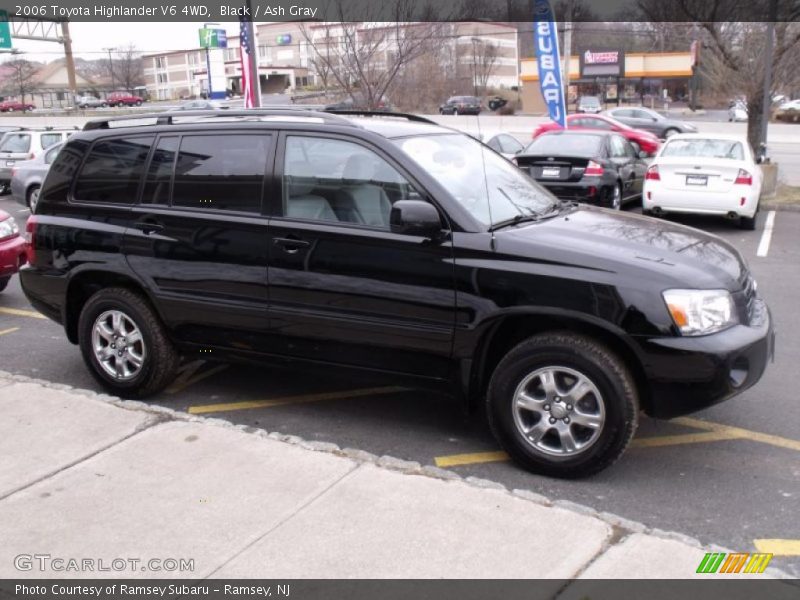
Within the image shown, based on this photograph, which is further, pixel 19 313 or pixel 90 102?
pixel 90 102

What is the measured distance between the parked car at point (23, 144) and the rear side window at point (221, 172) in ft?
52.4

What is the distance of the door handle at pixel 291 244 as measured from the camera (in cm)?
475

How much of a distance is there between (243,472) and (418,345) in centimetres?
116

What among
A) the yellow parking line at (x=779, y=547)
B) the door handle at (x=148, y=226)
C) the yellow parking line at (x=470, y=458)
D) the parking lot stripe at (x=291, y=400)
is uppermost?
the door handle at (x=148, y=226)

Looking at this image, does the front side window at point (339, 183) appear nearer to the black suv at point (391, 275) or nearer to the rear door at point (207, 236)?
the black suv at point (391, 275)

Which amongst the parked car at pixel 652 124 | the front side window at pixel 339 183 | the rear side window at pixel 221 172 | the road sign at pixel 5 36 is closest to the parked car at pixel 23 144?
the rear side window at pixel 221 172

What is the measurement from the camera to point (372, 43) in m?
17.8

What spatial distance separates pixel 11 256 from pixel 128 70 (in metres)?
77.0

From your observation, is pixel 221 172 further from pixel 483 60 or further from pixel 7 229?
A: pixel 483 60

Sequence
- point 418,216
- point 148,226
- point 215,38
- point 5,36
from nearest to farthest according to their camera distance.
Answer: point 418,216, point 148,226, point 215,38, point 5,36

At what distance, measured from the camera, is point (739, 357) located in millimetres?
4066

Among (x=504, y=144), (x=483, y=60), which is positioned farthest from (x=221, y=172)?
(x=483, y=60)

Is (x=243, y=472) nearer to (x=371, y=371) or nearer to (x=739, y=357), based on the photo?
(x=371, y=371)

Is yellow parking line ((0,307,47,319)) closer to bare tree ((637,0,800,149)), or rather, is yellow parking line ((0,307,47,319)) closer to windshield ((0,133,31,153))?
windshield ((0,133,31,153))
